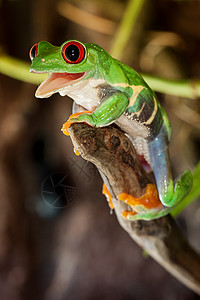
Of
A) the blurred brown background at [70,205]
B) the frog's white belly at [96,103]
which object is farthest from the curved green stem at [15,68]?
the frog's white belly at [96,103]

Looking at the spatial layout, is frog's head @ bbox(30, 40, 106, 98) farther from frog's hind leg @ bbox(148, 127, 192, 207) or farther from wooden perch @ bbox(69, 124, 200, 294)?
frog's hind leg @ bbox(148, 127, 192, 207)

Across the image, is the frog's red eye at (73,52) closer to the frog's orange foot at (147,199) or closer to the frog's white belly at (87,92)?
the frog's white belly at (87,92)

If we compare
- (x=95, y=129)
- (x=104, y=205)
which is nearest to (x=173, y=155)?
(x=104, y=205)

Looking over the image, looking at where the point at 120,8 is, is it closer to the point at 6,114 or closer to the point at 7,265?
the point at 6,114

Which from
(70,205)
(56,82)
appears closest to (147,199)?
(56,82)

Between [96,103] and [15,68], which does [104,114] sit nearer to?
[96,103]

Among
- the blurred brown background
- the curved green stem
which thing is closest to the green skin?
the curved green stem
